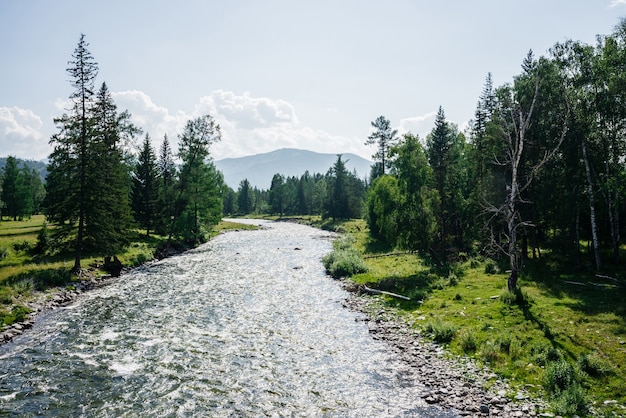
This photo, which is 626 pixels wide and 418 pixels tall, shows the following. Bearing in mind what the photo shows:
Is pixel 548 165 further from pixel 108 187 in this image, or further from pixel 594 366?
pixel 108 187

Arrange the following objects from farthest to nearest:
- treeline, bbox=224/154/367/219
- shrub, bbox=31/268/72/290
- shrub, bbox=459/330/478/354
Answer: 1. treeline, bbox=224/154/367/219
2. shrub, bbox=31/268/72/290
3. shrub, bbox=459/330/478/354

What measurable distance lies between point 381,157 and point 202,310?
5899 centimetres

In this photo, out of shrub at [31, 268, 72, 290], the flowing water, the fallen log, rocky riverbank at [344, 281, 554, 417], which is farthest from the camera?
shrub at [31, 268, 72, 290]

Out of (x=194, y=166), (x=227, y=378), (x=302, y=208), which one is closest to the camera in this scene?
(x=227, y=378)

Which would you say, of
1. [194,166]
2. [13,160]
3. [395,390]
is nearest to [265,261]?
[194,166]

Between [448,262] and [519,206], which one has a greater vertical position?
[519,206]

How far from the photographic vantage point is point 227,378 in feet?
55.1

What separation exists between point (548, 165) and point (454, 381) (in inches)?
1027

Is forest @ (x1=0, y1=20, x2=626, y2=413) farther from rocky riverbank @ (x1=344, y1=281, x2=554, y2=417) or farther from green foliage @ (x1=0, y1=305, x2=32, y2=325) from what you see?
green foliage @ (x1=0, y1=305, x2=32, y2=325)

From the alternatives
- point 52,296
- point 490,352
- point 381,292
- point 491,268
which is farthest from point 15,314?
point 491,268

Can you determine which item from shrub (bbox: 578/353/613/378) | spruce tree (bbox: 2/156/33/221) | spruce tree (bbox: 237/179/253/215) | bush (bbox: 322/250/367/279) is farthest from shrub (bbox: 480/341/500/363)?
spruce tree (bbox: 237/179/253/215)

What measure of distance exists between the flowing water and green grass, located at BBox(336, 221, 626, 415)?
13.8ft

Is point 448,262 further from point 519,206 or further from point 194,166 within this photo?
point 194,166

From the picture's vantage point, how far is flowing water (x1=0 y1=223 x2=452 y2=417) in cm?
1452
